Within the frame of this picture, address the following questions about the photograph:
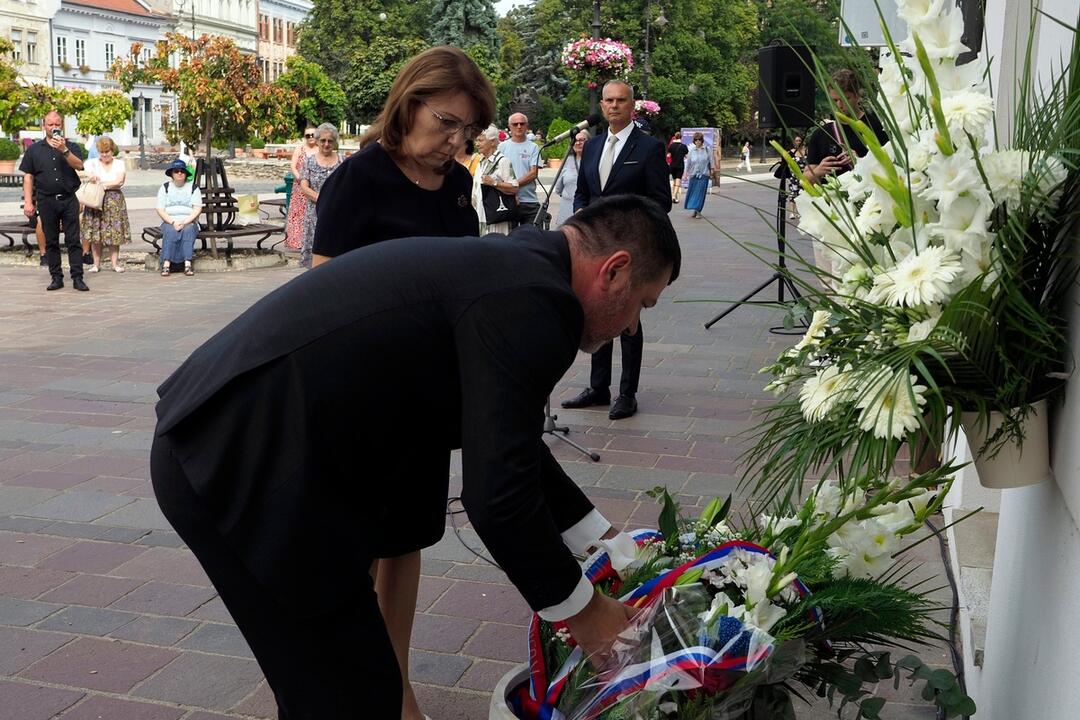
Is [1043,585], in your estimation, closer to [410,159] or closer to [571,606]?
[571,606]

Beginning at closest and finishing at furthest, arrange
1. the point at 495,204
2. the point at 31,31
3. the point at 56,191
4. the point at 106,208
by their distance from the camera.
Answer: the point at 495,204 < the point at 56,191 < the point at 106,208 < the point at 31,31

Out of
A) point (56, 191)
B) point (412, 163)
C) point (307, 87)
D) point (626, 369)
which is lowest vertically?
point (626, 369)

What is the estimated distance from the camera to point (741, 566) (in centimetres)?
229

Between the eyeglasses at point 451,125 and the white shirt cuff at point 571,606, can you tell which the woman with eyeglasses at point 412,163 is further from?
the white shirt cuff at point 571,606

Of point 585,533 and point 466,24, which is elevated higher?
point 466,24

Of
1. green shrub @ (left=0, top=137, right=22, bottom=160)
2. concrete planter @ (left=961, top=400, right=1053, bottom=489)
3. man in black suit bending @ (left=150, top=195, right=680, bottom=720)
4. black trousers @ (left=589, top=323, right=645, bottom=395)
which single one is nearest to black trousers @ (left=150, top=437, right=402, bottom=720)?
man in black suit bending @ (left=150, top=195, right=680, bottom=720)

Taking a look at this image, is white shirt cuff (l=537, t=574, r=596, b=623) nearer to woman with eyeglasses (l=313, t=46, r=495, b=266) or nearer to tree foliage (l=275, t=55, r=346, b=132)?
woman with eyeglasses (l=313, t=46, r=495, b=266)

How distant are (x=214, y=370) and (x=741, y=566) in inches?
41.9

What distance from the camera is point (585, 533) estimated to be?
257 cm

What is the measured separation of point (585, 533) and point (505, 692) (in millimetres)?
429

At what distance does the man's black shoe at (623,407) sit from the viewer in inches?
272

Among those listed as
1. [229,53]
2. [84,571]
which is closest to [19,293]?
[229,53]

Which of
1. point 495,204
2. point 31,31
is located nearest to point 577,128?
point 495,204

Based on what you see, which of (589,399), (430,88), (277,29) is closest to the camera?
(430,88)
